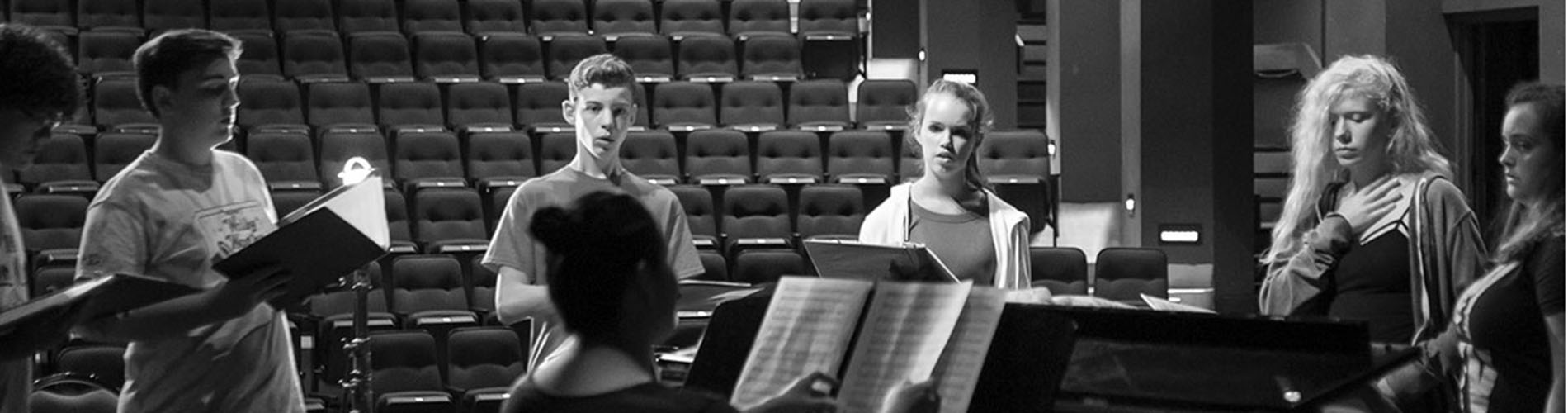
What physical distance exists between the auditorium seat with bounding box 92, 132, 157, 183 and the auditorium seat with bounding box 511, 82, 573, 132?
1.88 metres

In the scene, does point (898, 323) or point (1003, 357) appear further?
point (1003, 357)

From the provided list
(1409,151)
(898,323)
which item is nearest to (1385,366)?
(898,323)

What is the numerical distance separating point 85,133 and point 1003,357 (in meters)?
7.09

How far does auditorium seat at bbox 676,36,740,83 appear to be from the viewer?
1014cm

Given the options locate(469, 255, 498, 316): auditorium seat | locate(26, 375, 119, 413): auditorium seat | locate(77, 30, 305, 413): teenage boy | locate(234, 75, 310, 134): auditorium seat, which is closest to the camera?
locate(77, 30, 305, 413): teenage boy

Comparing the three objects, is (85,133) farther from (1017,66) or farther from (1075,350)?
(1075,350)

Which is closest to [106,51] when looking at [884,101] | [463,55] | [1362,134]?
[463,55]

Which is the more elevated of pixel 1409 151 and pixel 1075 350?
pixel 1409 151

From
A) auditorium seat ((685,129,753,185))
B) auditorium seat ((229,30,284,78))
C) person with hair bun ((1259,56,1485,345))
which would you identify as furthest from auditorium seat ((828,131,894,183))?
person with hair bun ((1259,56,1485,345))

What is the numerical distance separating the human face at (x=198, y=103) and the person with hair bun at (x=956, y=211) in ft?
4.20

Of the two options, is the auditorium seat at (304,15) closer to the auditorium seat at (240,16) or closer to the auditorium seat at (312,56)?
the auditorium seat at (240,16)

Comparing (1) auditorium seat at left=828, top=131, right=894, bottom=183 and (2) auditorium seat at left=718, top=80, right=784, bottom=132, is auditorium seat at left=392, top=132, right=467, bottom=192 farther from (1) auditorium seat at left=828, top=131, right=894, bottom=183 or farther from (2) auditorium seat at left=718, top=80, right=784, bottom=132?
(1) auditorium seat at left=828, top=131, right=894, bottom=183

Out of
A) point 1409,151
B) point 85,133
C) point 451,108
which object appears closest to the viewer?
point 1409,151

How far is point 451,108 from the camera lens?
9320mm
